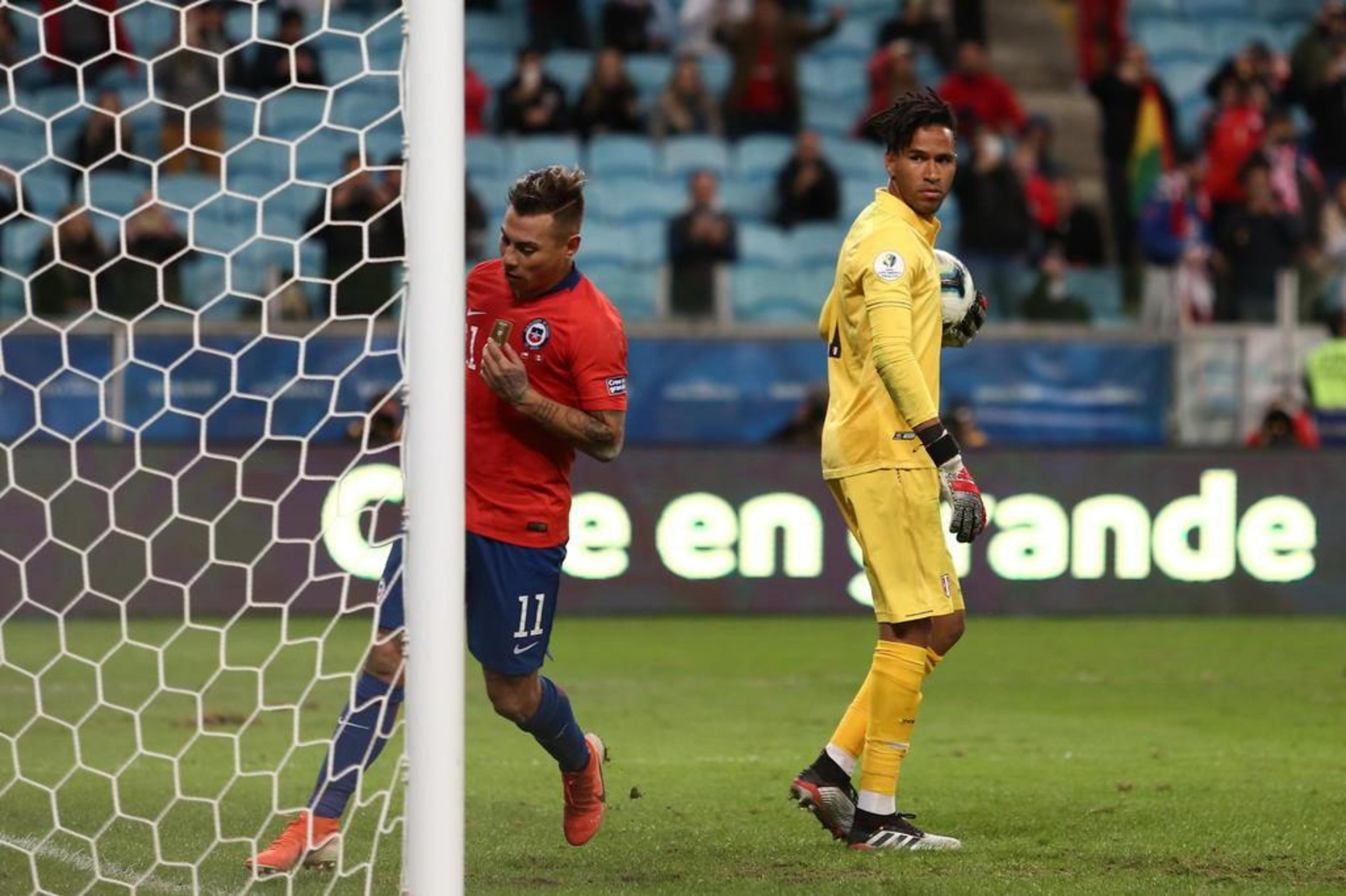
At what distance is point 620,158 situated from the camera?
50.2 feet

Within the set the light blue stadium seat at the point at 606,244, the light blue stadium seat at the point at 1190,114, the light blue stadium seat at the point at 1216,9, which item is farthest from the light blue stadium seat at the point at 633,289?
the light blue stadium seat at the point at 1216,9

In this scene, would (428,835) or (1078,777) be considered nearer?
(428,835)

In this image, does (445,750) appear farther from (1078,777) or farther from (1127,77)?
(1127,77)

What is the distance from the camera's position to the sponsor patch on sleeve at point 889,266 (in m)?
5.39

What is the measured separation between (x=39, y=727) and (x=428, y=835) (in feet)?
13.9

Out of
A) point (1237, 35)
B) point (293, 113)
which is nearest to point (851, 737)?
point (293, 113)

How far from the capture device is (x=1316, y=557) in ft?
39.4

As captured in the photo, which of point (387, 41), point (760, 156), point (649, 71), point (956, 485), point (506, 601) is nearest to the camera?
→ point (506, 601)

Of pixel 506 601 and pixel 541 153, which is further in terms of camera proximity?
pixel 541 153

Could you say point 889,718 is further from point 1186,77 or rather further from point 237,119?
point 1186,77

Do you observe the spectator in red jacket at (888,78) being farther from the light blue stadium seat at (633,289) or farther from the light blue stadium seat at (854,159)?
the light blue stadium seat at (633,289)

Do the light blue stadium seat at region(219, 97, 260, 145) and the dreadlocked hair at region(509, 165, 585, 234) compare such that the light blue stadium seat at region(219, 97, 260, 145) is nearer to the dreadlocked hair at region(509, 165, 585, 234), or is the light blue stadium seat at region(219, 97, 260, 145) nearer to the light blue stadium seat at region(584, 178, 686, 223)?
the light blue stadium seat at region(584, 178, 686, 223)

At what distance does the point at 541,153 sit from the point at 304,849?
35.2 ft

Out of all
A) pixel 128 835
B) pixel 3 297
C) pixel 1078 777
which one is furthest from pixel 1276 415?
pixel 128 835
